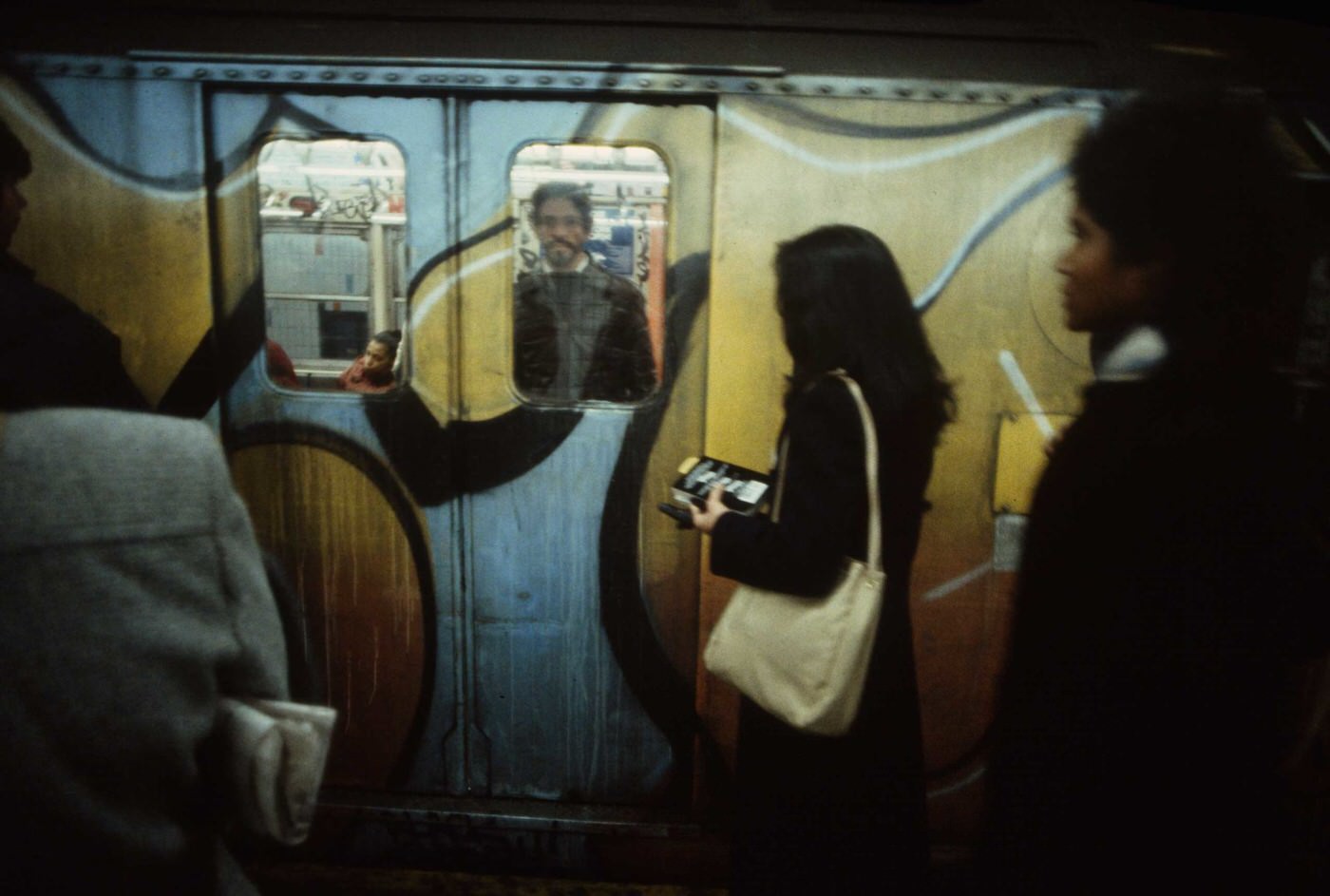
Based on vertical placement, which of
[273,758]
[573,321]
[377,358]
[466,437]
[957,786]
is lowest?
[957,786]

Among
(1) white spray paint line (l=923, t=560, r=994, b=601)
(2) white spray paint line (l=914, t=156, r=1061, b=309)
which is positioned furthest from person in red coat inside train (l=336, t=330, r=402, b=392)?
(1) white spray paint line (l=923, t=560, r=994, b=601)

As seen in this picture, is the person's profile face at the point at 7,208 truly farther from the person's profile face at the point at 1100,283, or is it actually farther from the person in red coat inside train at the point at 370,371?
the person's profile face at the point at 1100,283

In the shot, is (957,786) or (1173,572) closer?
(1173,572)

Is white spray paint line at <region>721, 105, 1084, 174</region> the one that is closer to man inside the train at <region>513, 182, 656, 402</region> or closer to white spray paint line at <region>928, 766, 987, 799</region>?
man inside the train at <region>513, 182, 656, 402</region>

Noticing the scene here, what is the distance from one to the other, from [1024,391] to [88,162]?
2.78 meters

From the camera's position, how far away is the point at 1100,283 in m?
1.22

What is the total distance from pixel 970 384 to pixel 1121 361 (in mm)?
1113

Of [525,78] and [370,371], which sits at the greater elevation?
[525,78]

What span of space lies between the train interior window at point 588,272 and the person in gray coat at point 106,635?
1.38 m

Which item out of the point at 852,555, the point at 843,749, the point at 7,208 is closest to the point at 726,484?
the point at 852,555

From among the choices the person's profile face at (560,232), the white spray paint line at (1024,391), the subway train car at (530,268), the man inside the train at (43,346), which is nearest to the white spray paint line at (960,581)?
the subway train car at (530,268)

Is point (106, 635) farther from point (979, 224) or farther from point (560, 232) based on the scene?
point (979, 224)

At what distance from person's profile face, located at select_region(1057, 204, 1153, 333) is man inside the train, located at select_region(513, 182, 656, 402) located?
1.27m

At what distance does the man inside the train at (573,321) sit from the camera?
2.29 meters
